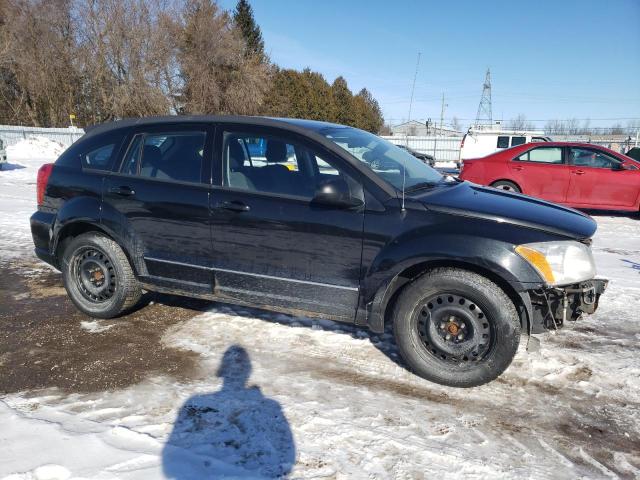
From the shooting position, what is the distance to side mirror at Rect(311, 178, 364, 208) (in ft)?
10.3

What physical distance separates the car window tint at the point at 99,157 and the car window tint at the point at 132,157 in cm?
18

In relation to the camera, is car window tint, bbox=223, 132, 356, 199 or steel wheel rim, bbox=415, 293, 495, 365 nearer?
steel wheel rim, bbox=415, 293, 495, 365

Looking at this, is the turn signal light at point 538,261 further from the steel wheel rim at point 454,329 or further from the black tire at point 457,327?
the steel wheel rim at point 454,329

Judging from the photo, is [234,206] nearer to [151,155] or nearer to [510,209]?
[151,155]

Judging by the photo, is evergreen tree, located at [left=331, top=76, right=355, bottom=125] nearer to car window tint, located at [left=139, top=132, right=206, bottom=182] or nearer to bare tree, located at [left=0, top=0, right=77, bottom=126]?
bare tree, located at [left=0, top=0, right=77, bottom=126]

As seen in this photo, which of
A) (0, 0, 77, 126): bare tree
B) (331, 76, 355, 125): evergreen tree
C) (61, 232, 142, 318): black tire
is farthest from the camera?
(331, 76, 355, 125): evergreen tree

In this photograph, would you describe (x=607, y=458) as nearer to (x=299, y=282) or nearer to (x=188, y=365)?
(x=299, y=282)

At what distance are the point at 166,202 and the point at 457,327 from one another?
2.42 m

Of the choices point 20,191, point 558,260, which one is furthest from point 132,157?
point 20,191

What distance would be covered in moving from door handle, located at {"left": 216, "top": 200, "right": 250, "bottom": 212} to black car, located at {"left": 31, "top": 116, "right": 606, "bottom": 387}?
0.04 feet

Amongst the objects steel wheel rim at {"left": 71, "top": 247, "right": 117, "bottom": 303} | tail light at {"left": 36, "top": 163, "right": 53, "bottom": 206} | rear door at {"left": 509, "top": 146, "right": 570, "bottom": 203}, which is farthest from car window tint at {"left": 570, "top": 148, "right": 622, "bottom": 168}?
tail light at {"left": 36, "top": 163, "right": 53, "bottom": 206}

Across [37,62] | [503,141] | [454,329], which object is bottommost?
[454,329]

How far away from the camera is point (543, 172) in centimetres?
952

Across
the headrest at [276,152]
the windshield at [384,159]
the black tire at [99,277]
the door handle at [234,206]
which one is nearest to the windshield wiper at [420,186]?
the windshield at [384,159]
